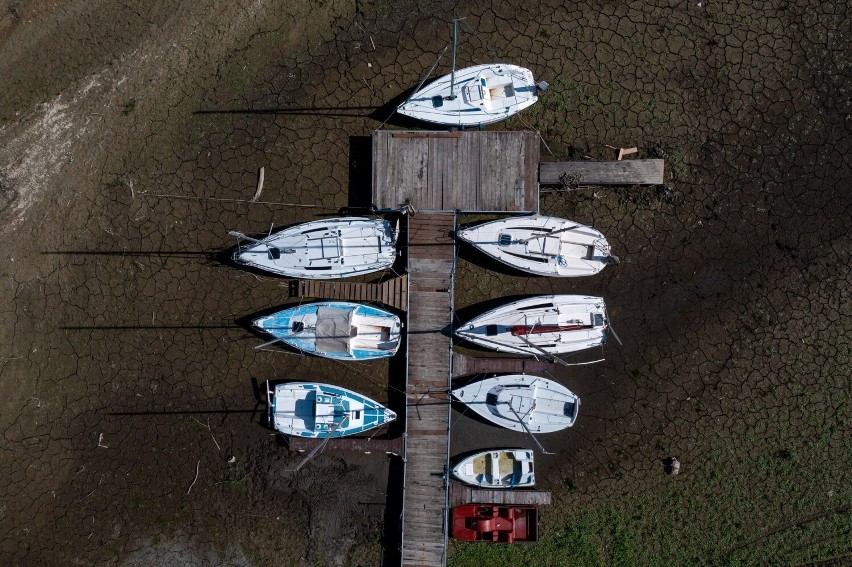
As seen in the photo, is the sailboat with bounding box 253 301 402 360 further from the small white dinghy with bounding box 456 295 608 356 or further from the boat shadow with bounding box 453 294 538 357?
the small white dinghy with bounding box 456 295 608 356

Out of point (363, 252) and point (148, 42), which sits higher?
point (148, 42)

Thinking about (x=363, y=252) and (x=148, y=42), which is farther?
(x=148, y=42)

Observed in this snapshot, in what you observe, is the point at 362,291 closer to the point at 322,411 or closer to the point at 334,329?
the point at 334,329

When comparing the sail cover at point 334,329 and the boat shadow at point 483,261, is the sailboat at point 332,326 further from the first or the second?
the boat shadow at point 483,261

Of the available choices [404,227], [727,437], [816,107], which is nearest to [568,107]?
[404,227]

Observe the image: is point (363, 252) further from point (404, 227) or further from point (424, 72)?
point (424, 72)

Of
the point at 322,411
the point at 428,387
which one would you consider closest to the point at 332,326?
the point at 322,411
